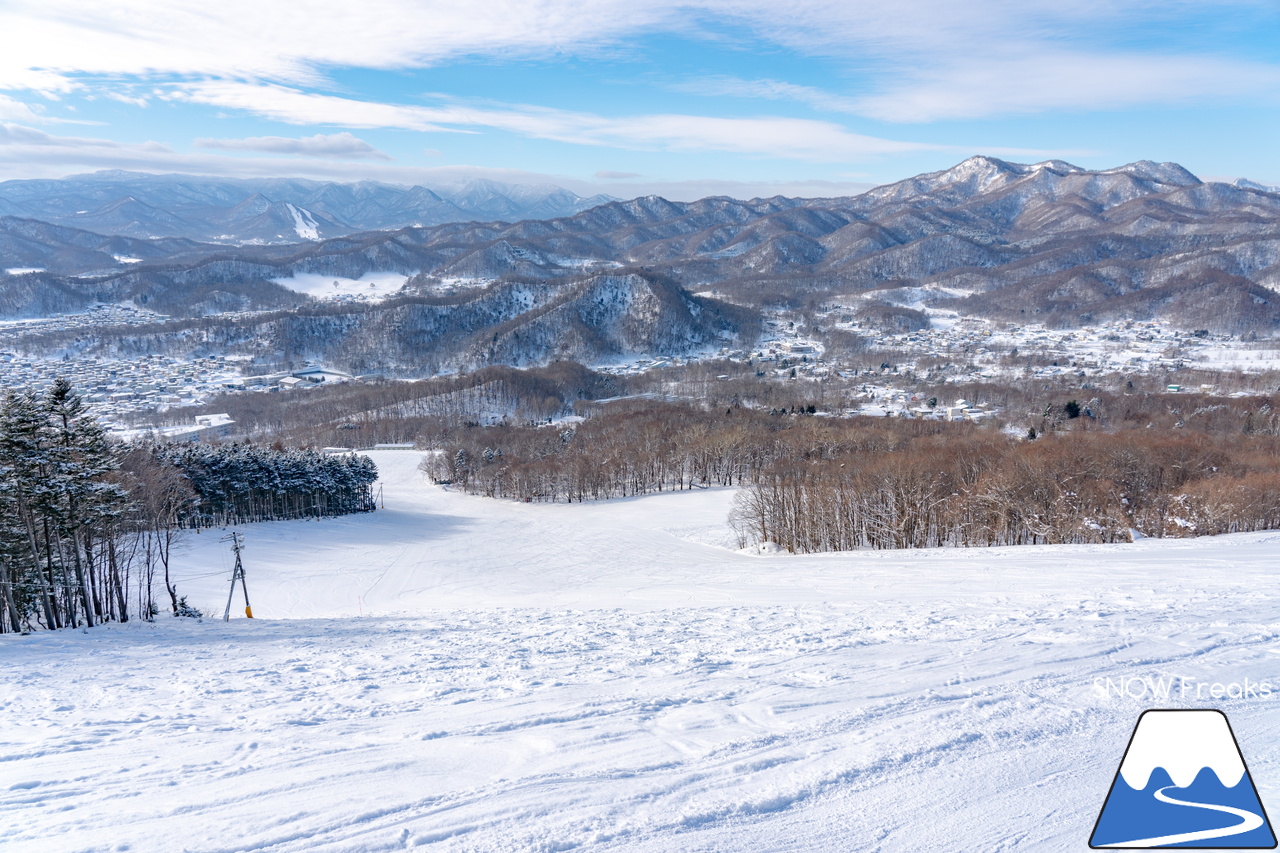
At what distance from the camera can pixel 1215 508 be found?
30906 millimetres

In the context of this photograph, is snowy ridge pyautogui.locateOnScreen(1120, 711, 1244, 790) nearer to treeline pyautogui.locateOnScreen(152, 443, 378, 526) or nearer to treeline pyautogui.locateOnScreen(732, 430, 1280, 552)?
treeline pyautogui.locateOnScreen(732, 430, 1280, 552)

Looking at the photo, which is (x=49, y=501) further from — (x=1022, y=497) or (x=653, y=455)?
(x=653, y=455)

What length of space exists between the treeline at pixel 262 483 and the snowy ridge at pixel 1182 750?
57109 mm

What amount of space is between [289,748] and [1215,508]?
4033 centimetres

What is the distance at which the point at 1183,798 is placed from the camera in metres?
4.78

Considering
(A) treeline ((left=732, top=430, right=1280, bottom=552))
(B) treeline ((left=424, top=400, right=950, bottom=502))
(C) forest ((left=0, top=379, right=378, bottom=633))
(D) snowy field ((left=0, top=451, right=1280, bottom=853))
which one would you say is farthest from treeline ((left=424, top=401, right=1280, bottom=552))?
(C) forest ((left=0, top=379, right=378, bottom=633))

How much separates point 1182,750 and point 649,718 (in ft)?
18.9

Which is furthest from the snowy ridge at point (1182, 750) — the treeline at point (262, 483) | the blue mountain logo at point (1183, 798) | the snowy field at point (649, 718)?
the treeline at point (262, 483)

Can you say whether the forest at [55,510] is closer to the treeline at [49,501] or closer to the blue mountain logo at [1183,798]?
the treeline at [49,501]

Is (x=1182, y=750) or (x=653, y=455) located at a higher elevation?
(x=1182, y=750)

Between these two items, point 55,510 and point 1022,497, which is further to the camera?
point 1022,497

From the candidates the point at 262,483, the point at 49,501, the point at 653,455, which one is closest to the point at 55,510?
the point at 49,501

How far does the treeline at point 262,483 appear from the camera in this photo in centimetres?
5156

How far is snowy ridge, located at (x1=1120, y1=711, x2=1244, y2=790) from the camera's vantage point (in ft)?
16.5
